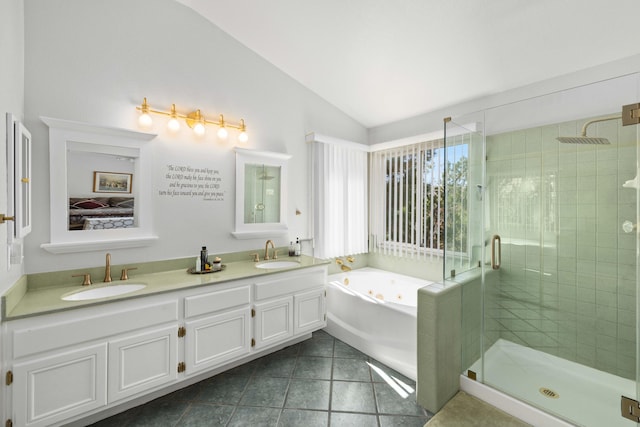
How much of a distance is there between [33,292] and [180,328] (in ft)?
3.14

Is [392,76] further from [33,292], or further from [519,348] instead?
[33,292]

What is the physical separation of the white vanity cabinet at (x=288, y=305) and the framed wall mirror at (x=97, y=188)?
3.52 feet

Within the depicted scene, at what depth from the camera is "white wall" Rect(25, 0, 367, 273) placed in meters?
1.86

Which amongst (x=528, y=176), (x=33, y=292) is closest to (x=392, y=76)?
(x=528, y=176)

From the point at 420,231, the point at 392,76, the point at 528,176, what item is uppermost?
the point at 392,76

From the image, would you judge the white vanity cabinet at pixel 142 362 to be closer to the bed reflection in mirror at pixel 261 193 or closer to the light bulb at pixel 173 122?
the bed reflection in mirror at pixel 261 193

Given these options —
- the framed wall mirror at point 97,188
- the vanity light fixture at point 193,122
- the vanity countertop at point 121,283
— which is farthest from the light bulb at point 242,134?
the vanity countertop at point 121,283

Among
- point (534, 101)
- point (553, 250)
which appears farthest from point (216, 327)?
point (534, 101)

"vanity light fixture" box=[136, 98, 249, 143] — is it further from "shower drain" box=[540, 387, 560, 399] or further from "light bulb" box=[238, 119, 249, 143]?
"shower drain" box=[540, 387, 560, 399]

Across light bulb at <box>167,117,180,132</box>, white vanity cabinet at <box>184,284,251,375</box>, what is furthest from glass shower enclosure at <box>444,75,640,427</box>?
light bulb at <box>167,117,180,132</box>

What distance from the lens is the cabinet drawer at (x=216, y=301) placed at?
1.95 meters

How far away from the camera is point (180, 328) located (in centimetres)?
191

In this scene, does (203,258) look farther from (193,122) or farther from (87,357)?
(193,122)

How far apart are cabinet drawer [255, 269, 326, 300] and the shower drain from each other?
1.83 meters
